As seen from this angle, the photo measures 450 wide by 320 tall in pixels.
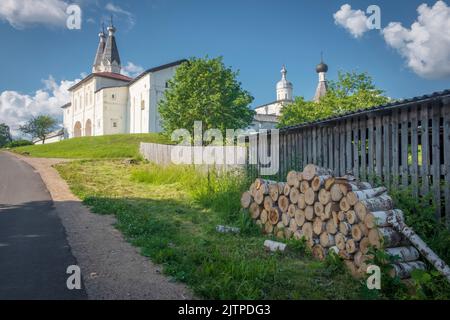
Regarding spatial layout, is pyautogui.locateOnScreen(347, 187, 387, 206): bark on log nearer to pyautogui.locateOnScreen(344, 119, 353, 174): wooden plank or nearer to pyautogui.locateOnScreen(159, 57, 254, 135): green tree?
pyautogui.locateOnScreen(344, 119, 353, 174): wooden plank

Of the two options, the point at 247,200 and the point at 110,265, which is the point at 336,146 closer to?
the point at 247,200

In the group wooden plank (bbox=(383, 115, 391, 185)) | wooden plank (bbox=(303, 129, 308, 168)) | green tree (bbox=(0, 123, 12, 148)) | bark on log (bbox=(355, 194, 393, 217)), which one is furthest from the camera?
green tree (bbox=(0, 123, 12, 148))

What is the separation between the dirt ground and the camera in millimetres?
3807

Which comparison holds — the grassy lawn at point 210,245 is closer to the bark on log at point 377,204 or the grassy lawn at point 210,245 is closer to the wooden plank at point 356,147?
the bark on log at point 377,204

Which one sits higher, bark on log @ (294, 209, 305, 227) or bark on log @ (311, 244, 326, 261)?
bark on log @ (294, 209, 305, 227)

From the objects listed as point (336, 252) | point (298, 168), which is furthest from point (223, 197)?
point (336, 252)

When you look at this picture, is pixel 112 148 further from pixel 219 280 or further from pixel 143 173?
pixel 219 280

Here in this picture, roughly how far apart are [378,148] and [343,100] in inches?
706

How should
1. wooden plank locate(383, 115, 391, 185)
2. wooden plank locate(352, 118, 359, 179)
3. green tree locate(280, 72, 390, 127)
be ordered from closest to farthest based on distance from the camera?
wooden plank locate(383, 115, 391, 185), wooden plank locate(352, 118, 359, 179), green tree locate(280, 72, 390, 127)

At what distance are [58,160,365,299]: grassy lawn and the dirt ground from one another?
0.21m

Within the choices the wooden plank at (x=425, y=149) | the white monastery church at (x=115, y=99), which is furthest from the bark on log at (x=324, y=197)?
the white monastery church at (x=115, y=99)

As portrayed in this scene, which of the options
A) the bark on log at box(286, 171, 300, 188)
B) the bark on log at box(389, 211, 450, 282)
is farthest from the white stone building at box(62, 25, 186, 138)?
the bark on log at box(389, 211, 450, 282)

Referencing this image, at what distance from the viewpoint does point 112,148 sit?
2814cm

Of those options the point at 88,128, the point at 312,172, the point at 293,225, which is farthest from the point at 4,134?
the point at 312,172
